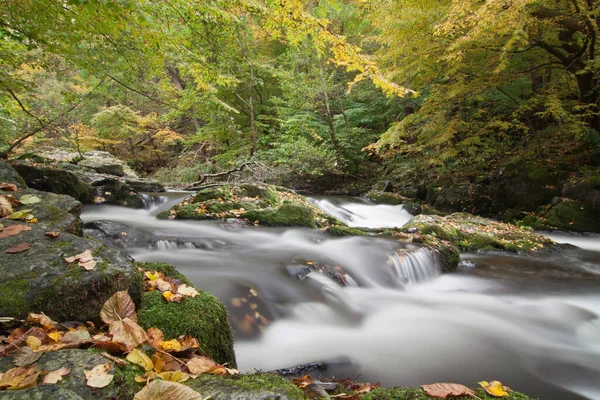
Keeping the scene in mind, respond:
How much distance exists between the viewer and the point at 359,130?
1436 cm

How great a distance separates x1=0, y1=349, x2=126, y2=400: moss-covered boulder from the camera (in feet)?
3.37

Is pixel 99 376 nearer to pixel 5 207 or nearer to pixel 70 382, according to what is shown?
pixel 70 382

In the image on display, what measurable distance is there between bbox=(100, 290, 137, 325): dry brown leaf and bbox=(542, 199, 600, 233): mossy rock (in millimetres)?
10603

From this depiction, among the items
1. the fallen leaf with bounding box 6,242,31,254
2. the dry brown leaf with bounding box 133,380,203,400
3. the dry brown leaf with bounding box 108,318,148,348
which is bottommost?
the dry brown leaf with bounding box 108,318,148,348

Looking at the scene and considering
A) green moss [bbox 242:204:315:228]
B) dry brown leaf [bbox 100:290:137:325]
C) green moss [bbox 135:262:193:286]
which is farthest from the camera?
green moss [bbox 242:204:315:228]

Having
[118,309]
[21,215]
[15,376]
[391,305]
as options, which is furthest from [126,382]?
[391,305]

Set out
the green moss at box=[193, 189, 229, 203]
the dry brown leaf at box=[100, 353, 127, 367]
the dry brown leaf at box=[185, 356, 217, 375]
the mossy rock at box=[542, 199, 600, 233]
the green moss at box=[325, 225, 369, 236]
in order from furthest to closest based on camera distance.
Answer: the mossy rock at box=[542, 199, 600, 233] < the green moss at box=[193, 189, 229, 203] < the green moss at box=[325, 225, 369, 236] < the dry brown leaf at box=[185, 356, 217, 375] < the dry brown leaf at box=[100, 353, 127, 367]

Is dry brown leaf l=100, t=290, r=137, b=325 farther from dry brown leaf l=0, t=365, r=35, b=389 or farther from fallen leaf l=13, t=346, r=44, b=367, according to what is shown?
dry brown leaf l=0, t=365, r=35, b=389

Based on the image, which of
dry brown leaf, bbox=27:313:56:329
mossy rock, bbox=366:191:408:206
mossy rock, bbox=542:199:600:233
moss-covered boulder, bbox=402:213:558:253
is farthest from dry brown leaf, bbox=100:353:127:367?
mossy rock, bbox=366:191:408:206

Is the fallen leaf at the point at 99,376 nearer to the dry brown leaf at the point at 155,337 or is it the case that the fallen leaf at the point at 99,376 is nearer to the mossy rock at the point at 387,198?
the dry brown leaf at the point at 155,337

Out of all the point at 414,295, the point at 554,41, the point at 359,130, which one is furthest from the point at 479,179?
the point at 414,295

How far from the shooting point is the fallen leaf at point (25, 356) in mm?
1179

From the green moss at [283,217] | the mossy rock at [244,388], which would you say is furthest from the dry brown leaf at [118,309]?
the green moss at [283,217]

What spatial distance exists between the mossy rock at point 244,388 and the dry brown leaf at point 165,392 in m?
0.15
